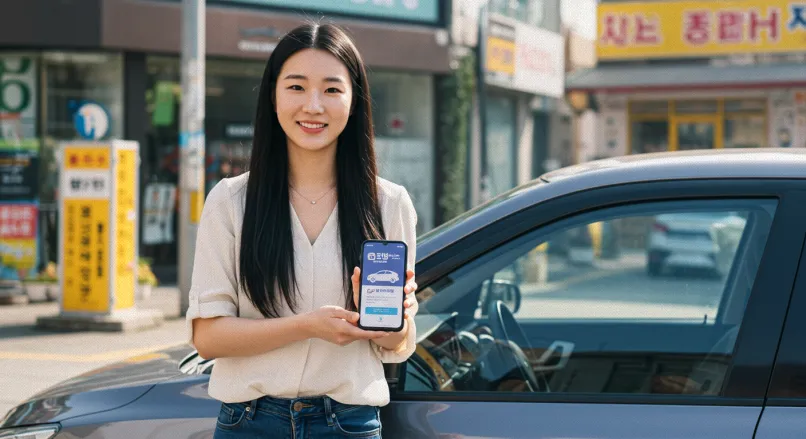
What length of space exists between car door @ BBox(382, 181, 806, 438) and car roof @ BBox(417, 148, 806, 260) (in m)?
0.03

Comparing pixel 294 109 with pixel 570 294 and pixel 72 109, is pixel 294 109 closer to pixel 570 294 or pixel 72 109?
pixel 570 294

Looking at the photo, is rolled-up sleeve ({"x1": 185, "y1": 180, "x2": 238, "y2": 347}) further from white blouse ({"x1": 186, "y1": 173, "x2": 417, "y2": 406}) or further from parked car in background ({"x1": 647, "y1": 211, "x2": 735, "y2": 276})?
parked car in background ({"x1": 647, "y1": 211, "x2": 735, "y2": 276})

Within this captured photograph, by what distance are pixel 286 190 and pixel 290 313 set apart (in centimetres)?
27

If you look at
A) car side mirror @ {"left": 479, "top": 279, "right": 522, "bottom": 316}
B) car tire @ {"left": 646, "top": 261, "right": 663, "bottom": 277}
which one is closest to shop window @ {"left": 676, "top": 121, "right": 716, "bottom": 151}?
car tire @ {"left": 646, "top": 261, "right": 663, "bottom": 277}

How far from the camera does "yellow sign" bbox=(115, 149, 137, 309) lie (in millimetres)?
9883

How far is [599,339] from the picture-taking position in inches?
133

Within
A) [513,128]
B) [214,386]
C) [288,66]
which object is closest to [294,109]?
[288,66]

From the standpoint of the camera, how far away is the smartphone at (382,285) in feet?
6.78

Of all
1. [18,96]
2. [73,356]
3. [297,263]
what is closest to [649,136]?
[18,96]

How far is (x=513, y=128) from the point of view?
62.2 ft

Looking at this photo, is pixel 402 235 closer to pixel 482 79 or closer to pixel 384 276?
pixel 384 276

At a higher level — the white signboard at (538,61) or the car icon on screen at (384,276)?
the white signboard at (538,61)

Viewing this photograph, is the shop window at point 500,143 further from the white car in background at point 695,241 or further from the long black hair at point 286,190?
the long black hair at point 286,190

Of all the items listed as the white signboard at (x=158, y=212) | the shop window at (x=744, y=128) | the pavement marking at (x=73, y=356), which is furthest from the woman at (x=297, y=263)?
the shop window at (x=744, y=128)
